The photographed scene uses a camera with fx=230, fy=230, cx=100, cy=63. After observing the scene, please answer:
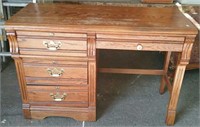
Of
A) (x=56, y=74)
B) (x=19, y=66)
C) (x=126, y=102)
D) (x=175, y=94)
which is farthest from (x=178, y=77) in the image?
(x=19, y=66)

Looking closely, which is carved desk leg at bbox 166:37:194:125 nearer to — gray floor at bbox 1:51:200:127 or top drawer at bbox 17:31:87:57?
gray floor at bbox 1:51:200:127

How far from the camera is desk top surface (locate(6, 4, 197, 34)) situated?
141cm

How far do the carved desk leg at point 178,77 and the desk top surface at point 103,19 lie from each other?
0.11 m

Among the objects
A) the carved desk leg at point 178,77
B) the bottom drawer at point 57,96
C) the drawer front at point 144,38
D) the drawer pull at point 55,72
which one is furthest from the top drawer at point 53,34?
the carved desk leg at point 178,77

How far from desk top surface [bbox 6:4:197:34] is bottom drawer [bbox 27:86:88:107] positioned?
0.46 metres

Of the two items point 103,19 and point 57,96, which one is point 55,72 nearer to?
point 57,96

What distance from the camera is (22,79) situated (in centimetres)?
161

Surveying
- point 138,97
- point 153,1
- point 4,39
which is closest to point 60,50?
point 138,97

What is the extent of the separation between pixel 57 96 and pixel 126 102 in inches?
25.6

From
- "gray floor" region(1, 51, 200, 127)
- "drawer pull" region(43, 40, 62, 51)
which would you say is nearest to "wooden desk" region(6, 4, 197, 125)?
"drawer pull" region(43, 40, 62, 51)

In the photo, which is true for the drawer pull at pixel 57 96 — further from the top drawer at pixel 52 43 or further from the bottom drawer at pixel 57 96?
the top drawer at pixel 52 43

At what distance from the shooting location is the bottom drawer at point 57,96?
1644mm

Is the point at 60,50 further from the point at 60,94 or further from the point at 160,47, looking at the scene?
the point at 160,47

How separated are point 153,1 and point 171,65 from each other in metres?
0.73
